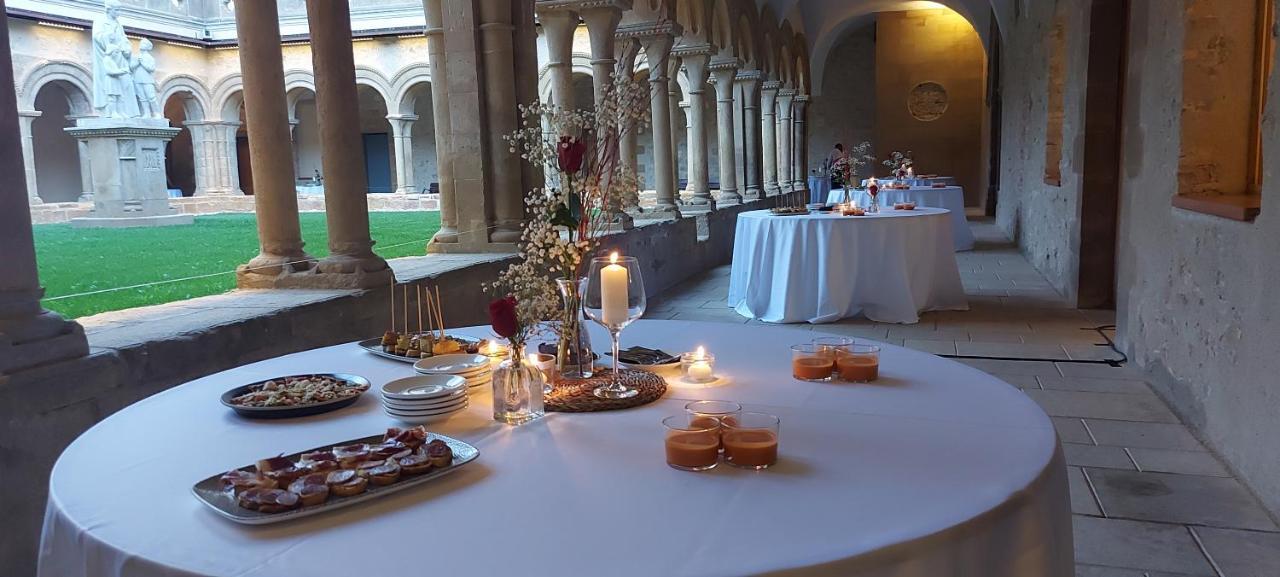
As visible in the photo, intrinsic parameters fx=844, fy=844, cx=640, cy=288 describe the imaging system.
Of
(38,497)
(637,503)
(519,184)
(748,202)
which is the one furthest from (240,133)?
(637,503)

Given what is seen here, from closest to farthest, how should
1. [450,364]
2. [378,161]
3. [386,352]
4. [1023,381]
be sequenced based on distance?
[450,364]
[386,352]
[1023,381]
[378,161]

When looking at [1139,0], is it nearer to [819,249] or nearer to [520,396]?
[819,249]

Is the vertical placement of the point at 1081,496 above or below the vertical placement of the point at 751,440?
below

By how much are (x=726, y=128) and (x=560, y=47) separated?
13.2 ft

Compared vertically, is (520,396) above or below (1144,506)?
above

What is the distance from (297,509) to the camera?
39.1 inches

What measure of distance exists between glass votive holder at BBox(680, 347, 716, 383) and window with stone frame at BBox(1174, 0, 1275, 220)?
2442 mm

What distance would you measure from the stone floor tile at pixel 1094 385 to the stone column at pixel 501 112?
9.23 ft

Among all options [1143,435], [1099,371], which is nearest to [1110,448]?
[1143,435]

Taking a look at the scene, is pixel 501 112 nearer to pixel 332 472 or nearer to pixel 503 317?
pixel 503 317

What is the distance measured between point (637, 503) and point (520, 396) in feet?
1.32

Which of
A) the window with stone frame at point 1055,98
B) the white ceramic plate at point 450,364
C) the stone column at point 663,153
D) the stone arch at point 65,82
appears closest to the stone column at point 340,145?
the white ceramic plate at point 450,364

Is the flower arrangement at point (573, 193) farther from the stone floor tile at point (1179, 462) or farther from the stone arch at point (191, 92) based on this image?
the stone arch at point (191, 92)

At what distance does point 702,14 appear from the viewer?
866cm
